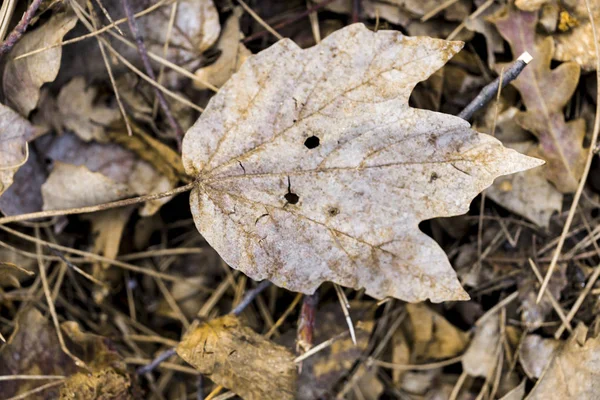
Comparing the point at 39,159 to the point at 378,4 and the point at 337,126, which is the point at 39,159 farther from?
the point at 378,4

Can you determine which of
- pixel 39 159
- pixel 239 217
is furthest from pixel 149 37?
pixel 239 217

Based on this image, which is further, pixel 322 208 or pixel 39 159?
pixel 39 159

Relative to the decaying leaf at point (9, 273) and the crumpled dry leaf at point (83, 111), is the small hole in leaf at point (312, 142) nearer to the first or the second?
the crumpled dry leaf at point (83, 111)

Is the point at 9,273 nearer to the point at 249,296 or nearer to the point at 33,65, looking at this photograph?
the point at 33,65

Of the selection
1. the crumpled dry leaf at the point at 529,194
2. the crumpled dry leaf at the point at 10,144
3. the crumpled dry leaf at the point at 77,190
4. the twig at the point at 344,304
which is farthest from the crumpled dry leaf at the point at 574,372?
the crumpled dry leaf at the point at 10,144

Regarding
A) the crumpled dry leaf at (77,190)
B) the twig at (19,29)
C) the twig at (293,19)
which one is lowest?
the crumpled dry leaf at (77,190)

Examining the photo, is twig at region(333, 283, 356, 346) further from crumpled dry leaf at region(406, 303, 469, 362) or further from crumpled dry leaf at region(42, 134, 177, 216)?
crumpled dry leaf at region(42, 134, 177, 216)

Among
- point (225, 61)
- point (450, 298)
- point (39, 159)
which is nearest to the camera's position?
point (450, 298)
